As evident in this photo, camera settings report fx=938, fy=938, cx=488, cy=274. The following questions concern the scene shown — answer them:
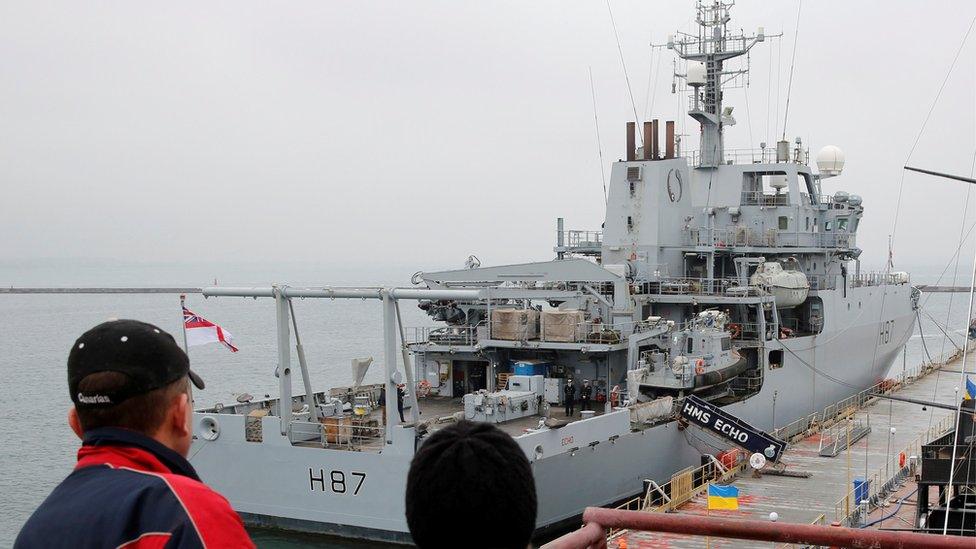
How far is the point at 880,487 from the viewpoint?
731 inches

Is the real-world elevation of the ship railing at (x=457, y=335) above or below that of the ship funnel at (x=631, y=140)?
below

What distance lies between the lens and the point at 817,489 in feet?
61.3

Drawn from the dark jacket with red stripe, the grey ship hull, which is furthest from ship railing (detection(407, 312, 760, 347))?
the dark jacket with red stripe

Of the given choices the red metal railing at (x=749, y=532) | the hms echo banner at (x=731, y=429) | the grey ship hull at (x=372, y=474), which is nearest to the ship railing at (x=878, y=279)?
the grey ship hull at (x=372, y=474)

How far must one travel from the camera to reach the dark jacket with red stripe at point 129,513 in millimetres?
2209

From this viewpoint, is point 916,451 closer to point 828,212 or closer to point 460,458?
point 828,212

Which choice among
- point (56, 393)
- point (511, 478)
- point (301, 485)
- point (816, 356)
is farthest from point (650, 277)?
point (56, 393)

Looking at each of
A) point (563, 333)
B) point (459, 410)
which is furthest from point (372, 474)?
point (563, 333)

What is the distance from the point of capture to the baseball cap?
2.46 metres

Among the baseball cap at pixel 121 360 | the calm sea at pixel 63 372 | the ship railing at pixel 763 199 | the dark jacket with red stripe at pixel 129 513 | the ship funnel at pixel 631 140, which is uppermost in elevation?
the ship funnel at pixel 631 140

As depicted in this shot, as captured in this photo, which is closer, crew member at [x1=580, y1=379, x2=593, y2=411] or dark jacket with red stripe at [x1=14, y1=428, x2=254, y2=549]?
dark jacket with red stripe at [x1=14, y1=428, x2=254, y2=549]

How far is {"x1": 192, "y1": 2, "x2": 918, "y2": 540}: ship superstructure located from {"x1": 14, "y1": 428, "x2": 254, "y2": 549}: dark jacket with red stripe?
1368 centimetres

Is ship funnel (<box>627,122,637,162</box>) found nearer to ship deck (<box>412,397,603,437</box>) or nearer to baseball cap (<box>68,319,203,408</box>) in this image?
ship deck (<box>412,397,603,437</box>)

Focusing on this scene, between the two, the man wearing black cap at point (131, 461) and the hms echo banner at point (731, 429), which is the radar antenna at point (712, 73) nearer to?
the hms echo banner at point (731, 429)
